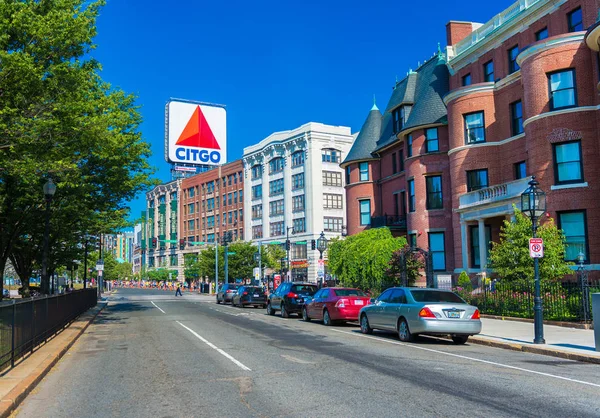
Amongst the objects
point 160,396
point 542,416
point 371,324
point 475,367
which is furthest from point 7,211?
point 542,416

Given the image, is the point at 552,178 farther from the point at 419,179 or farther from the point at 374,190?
the point at 374,190

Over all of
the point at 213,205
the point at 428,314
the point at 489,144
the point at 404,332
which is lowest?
the point at 404,332

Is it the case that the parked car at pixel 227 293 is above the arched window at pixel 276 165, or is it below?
below

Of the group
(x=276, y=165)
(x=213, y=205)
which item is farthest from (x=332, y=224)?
(x=213, y=205)

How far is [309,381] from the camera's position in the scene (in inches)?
376

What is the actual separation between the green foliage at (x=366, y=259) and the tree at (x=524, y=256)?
33.7ft

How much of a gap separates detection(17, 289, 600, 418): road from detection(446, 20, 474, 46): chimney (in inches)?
1138

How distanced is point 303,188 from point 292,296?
5157cm

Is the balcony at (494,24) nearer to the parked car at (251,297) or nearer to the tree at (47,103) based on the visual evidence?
the parked car at (251,297)

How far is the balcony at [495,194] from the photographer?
2827cm

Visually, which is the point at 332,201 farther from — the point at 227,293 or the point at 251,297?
the point at 251,297

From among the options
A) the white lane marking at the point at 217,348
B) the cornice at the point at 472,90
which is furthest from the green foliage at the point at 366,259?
the white lane marking at the point at 217,348

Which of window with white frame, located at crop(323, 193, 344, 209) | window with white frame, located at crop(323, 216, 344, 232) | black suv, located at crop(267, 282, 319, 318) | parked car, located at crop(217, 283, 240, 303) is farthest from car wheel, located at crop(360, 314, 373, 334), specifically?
window with white frame, located at crop(323, 193, 344, 209)

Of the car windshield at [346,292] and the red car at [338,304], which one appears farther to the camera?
the car windshield at [346,292]
